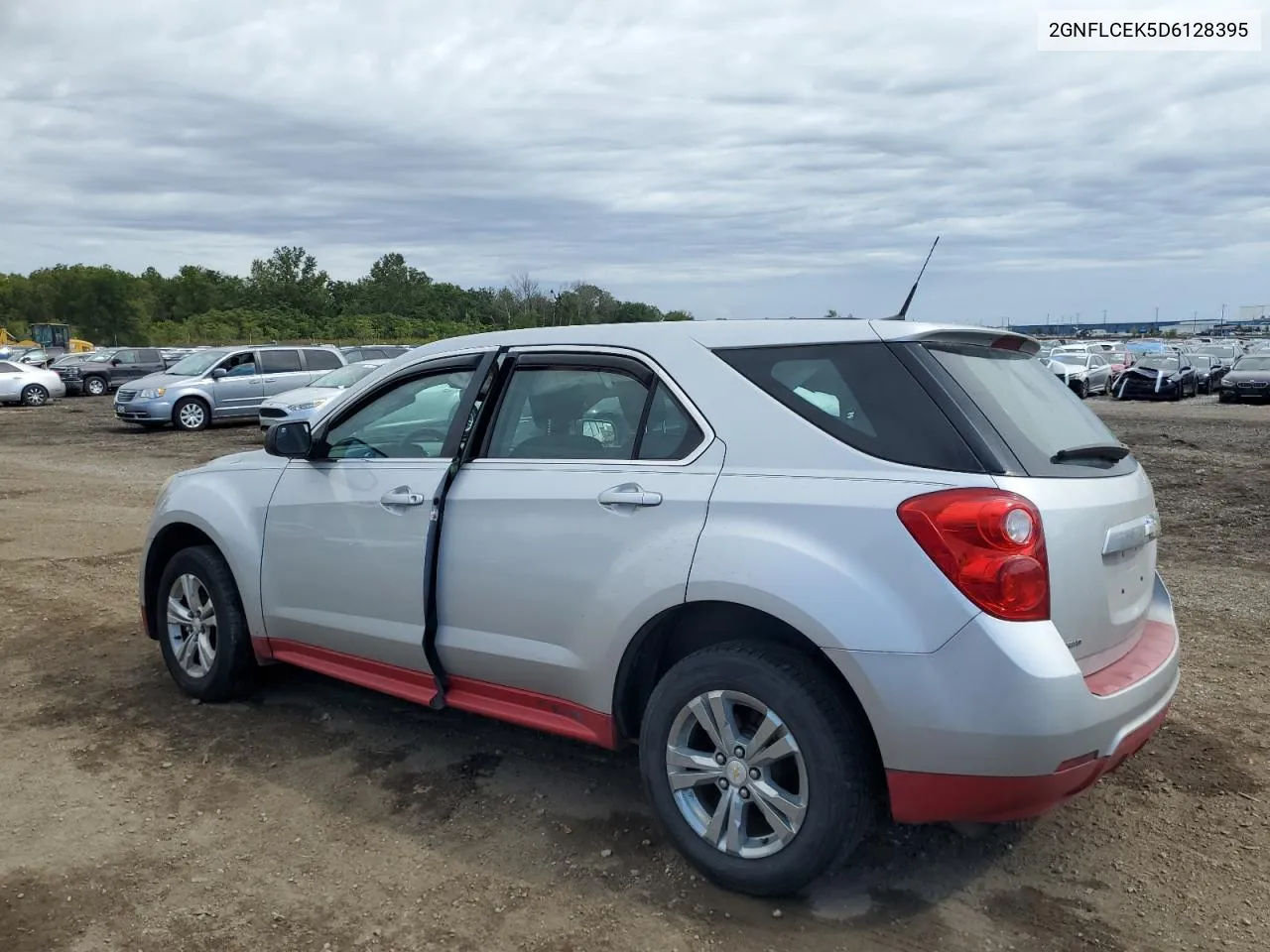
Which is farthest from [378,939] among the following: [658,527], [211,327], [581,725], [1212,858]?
[211,327]

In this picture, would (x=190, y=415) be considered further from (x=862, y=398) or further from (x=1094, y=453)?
(x=1094, y=453)

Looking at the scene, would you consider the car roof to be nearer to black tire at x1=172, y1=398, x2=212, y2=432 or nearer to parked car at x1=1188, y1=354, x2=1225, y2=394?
black tire at x1=172, y1=398, x2=212, y2=432

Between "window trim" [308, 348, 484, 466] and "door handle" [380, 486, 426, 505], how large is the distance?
14cm

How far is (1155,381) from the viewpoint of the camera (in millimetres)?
33844

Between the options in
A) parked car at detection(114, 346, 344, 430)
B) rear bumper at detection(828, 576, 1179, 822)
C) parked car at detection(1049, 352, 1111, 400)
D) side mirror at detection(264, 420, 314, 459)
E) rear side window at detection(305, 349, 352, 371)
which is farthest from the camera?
parked car at detection(1049, 352, 1111, 400)

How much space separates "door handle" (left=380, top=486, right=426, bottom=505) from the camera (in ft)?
13.1

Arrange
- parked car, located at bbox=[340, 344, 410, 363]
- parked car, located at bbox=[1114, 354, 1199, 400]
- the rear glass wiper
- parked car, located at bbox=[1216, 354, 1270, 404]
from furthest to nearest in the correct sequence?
1. parked car, located at bbox=[1114, 354, 1199, 400]
2. parked car, located at bbox=[1216, 354, 1270, 404]
3. parked car, located at bbox=[340, 344, 410, 363]
4. the rear glass wiper

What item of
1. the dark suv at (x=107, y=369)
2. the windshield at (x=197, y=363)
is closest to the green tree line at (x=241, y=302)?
the dark suv at (x=107, y=369)

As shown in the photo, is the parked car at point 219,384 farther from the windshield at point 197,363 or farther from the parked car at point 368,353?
the parked car at point 368,353

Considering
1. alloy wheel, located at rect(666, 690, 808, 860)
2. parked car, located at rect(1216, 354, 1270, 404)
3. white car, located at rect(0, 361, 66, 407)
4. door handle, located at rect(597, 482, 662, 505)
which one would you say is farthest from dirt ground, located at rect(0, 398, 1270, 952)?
white car, located at rect(0, 361, 66, 407)

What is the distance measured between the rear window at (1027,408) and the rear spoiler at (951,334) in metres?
0.02

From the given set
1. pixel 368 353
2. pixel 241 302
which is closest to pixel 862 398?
pixel 368 353

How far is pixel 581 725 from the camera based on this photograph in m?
3.64

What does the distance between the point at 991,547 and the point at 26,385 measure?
34658mm
